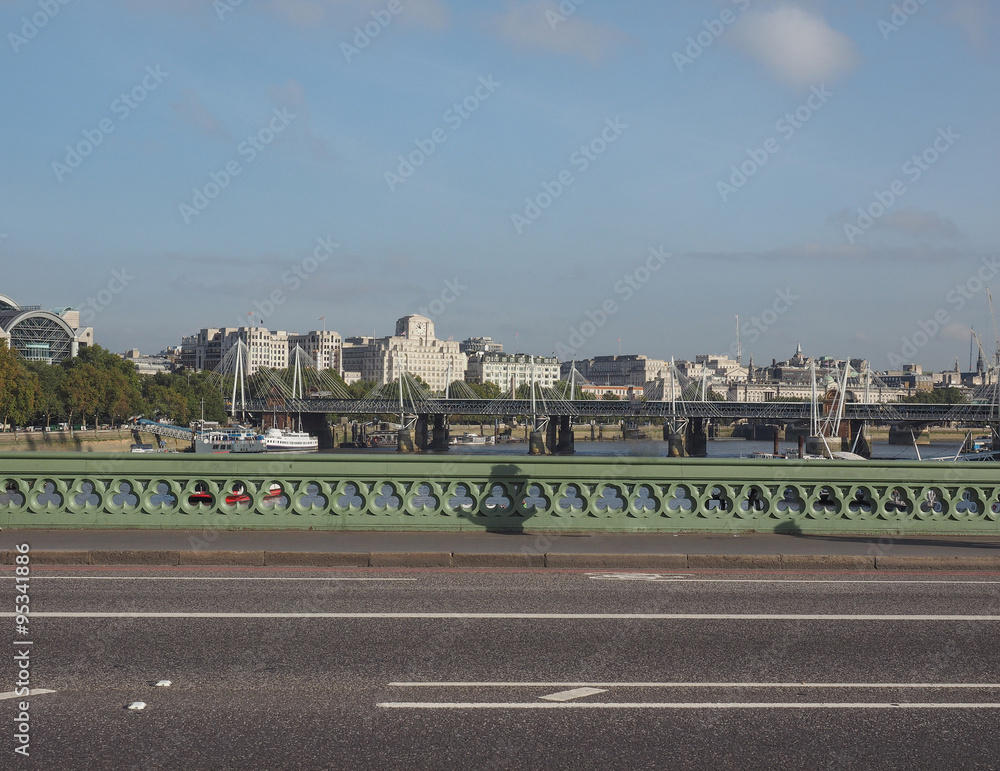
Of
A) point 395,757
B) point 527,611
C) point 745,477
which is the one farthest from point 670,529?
point 395,757

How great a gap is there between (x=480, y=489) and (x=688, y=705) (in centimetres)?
832

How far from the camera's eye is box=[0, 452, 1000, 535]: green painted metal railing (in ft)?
49.9

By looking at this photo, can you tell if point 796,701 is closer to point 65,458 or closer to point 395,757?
point 395,757

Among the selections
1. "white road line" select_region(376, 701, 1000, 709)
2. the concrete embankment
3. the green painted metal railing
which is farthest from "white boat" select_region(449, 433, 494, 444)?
"white road line" select_region(376, 701, 1000, 709)

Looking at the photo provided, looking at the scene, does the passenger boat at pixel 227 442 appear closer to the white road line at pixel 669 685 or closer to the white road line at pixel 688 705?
the white road line at pixel 669 685

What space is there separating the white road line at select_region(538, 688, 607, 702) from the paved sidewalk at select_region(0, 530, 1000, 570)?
5933mm

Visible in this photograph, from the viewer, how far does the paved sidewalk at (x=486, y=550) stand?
13.6 meters

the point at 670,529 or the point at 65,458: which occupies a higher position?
the point at 65,458

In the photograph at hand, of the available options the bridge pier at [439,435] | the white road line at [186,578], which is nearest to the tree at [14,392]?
the bridge pier at [439,435]

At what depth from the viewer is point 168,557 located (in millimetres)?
13609

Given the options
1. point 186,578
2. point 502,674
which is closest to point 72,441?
point 186,578

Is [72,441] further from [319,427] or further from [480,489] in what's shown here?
[480,489]

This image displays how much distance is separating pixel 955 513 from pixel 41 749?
1371cm

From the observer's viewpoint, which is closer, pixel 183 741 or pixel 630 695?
pixel 183 741
